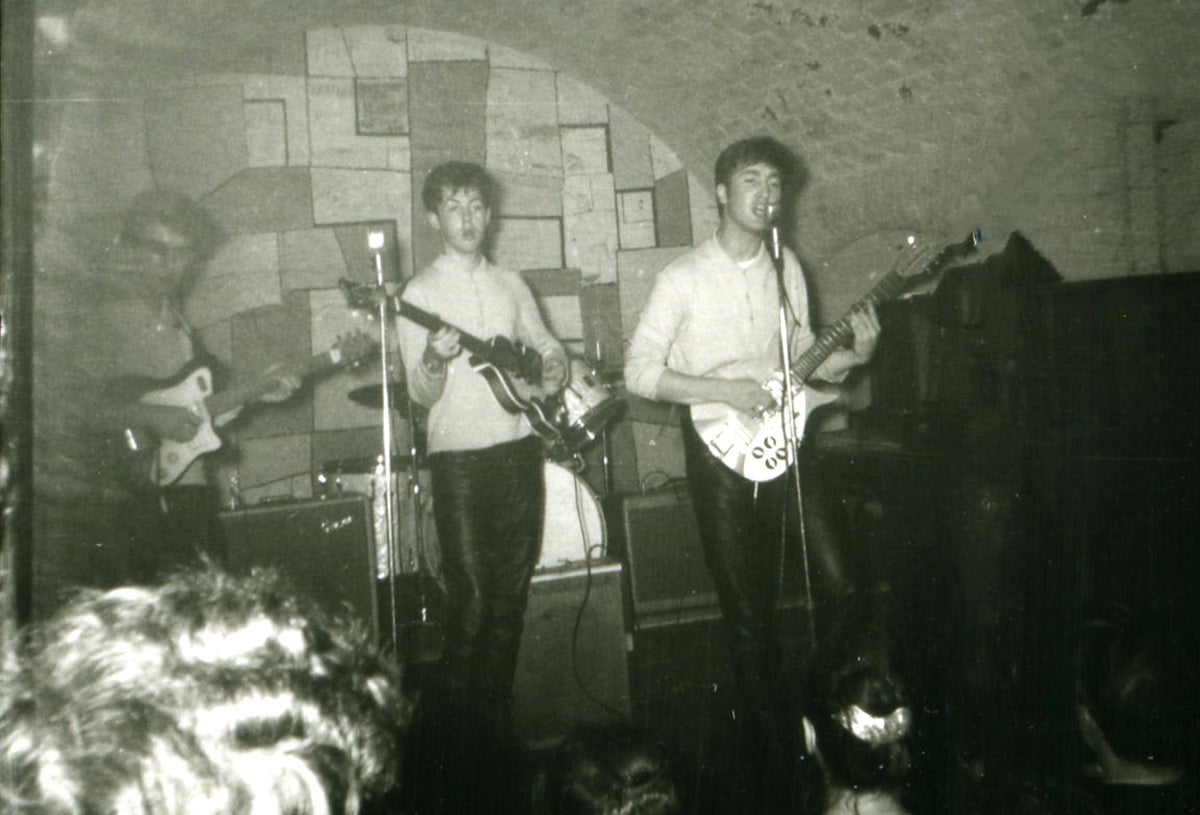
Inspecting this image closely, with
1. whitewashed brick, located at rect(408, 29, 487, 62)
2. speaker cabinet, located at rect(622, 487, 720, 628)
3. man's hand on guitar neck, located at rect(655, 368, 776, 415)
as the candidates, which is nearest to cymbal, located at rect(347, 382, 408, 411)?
speaker cabinet, located at rect(622, 487, 720, 628)

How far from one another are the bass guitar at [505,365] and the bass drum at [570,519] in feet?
0.81

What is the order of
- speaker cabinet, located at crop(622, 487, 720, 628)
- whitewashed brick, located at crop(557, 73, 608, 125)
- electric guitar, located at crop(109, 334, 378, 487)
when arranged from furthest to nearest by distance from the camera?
whitewashed brick, located at crop(557, 73, 608, 125) < speaker cabinet, located at crop(622, 487, 720, 628) < electric guitar, located at crop(109, 334, 378, 487)

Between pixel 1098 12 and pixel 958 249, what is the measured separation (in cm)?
90

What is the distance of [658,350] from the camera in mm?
3203

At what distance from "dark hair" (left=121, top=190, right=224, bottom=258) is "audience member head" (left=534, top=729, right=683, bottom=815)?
13.5 ft

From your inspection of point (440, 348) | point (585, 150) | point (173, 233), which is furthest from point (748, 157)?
point (173, 233)

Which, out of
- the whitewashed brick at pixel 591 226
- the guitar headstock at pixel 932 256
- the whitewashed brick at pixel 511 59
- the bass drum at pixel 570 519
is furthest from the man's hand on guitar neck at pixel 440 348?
the whitewashed brick at pixel 511 59

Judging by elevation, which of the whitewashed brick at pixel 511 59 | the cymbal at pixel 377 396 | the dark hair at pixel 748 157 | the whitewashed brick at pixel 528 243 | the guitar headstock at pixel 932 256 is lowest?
the cymbal at pixel 377 396

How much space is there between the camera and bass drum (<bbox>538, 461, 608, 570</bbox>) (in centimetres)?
369

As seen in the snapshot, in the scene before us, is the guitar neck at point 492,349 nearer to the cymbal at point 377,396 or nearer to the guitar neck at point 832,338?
the cymbal at point 377,396

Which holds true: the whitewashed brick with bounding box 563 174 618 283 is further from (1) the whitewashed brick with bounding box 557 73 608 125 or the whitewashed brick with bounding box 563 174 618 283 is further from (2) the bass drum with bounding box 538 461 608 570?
(2) the bass drum with bounding box 538 461 608 570

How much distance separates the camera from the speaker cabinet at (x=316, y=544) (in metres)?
3.35

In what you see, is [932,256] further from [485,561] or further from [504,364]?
[485,561]

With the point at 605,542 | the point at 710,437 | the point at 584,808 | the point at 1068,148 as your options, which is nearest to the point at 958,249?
the point at 1068,148
